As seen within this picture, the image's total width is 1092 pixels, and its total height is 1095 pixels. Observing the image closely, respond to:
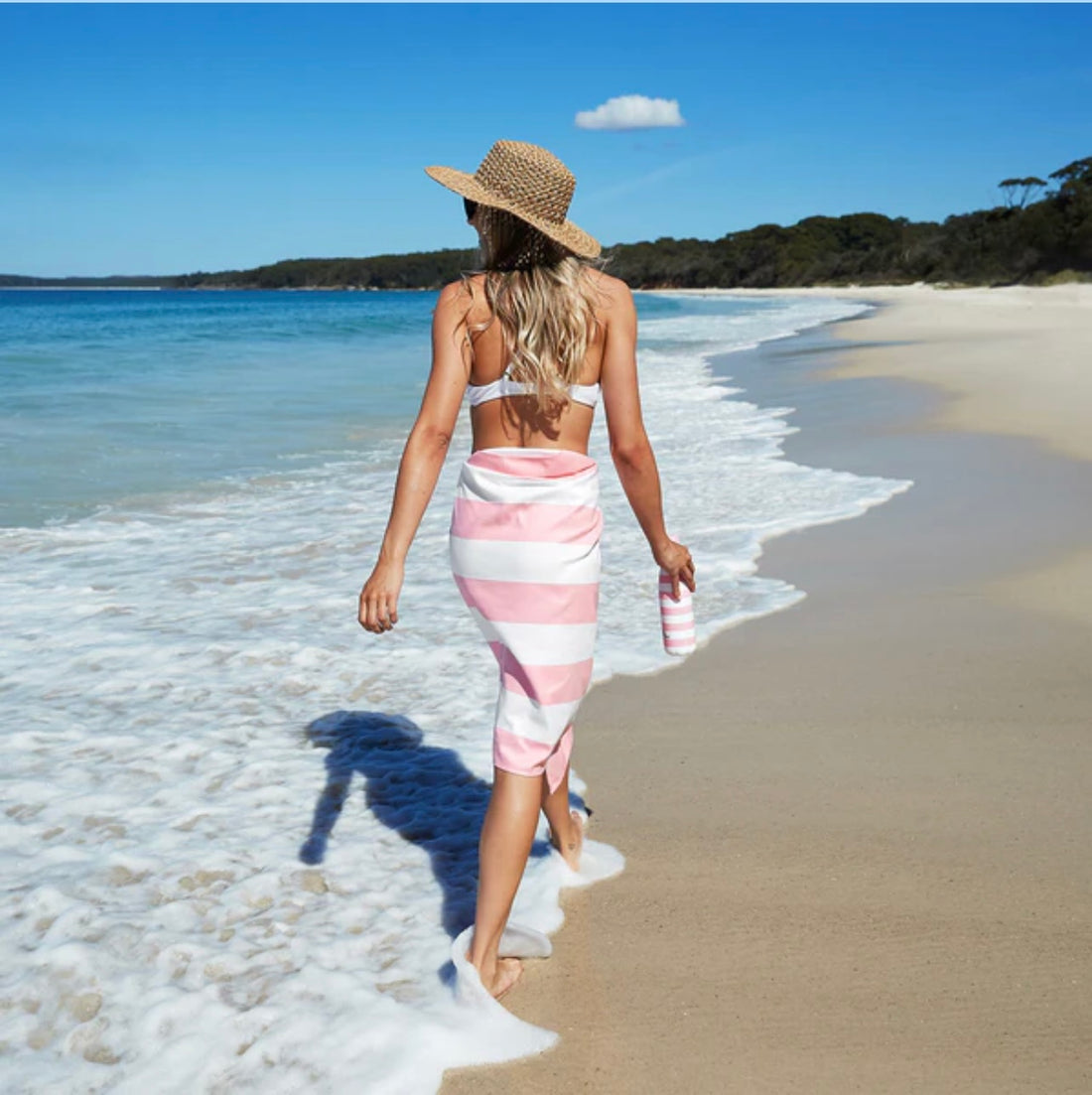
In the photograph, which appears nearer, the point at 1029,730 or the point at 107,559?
the point at 1029,730

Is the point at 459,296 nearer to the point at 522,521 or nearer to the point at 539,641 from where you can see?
the point at 522,521

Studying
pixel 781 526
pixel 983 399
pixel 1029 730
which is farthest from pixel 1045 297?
pixel 1029 730

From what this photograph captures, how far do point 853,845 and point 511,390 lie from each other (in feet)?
5.29

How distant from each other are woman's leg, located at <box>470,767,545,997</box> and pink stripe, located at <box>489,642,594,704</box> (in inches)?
7.2

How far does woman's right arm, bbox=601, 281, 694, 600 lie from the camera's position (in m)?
2.41

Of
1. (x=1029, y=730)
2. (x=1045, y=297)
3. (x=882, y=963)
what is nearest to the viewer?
(x=882, y=963)

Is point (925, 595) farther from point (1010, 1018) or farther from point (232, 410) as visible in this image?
point (232, 410)

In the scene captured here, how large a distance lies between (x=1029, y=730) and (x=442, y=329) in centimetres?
250

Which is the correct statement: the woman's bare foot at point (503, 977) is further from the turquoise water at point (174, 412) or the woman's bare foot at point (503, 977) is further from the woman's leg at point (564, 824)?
the turquoise water at point (174, 412)

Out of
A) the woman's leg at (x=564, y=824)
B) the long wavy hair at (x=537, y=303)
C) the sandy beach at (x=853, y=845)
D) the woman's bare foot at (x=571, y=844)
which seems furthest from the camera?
the woman's bare foot at (x=571, y=844)

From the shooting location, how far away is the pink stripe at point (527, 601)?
2375mm

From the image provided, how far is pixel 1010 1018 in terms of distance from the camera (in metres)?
2.27

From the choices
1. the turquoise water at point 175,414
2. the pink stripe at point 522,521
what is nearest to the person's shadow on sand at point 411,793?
the pink stripe at point 522,521

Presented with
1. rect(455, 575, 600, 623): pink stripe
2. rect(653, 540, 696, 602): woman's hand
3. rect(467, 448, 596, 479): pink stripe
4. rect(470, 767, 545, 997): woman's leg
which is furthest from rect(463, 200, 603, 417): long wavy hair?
rect(470, 767, 545, 997): woman's leg
